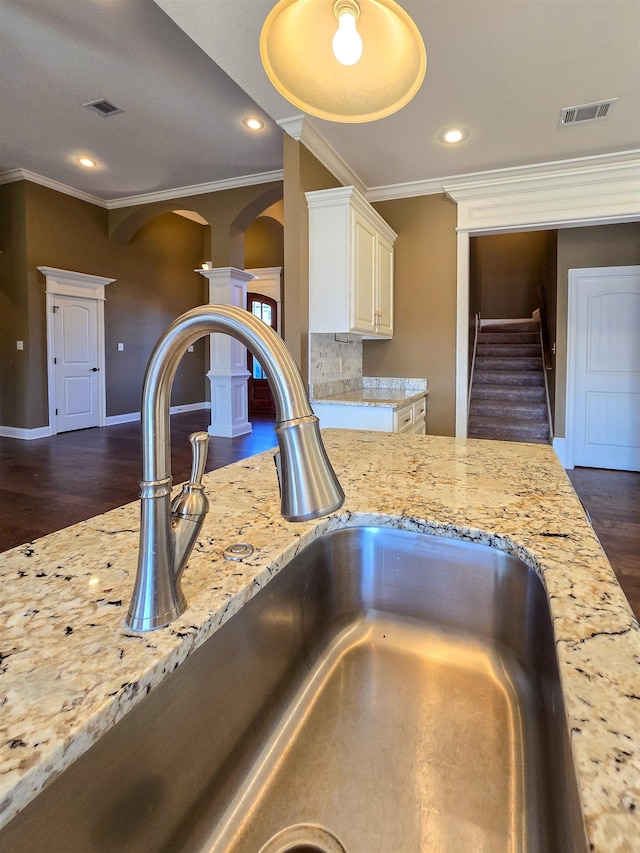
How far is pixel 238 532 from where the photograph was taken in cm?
83

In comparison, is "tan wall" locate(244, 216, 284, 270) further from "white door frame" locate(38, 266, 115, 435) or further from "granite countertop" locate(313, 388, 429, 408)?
"granite countertop" locate(313, 388, 429, 408)

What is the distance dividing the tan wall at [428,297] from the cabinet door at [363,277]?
2.29ft

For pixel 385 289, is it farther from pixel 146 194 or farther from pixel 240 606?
pixel 240 606

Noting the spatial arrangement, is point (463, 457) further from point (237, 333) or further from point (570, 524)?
point (237, 333)

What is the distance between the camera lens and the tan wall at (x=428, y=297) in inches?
172

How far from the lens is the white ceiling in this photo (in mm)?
2322

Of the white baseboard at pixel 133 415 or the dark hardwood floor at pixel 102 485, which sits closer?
the dark hardwood floor at pixel 102 485

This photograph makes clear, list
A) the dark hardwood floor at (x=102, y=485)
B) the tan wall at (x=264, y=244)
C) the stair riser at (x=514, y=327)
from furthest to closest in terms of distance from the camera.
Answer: the tan wall at (x=264, y=244), the stair riser at (x=514, y=327), the dark hardwood floor at (x=102, y=485)

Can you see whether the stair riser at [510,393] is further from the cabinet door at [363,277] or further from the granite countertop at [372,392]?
the cabinet door at [363,277]

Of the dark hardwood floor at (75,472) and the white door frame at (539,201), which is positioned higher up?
the white door frame at (539,201)

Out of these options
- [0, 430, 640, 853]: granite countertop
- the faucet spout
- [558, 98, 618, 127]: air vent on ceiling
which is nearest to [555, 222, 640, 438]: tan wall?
[558, 98, 618, 127]: air vent on ceiling

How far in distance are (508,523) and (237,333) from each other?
657 mm

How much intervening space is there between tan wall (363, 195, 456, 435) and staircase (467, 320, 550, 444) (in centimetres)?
150

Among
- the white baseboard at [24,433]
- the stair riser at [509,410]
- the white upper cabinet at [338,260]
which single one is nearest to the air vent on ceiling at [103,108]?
the white upper cabinet at [338,260]
